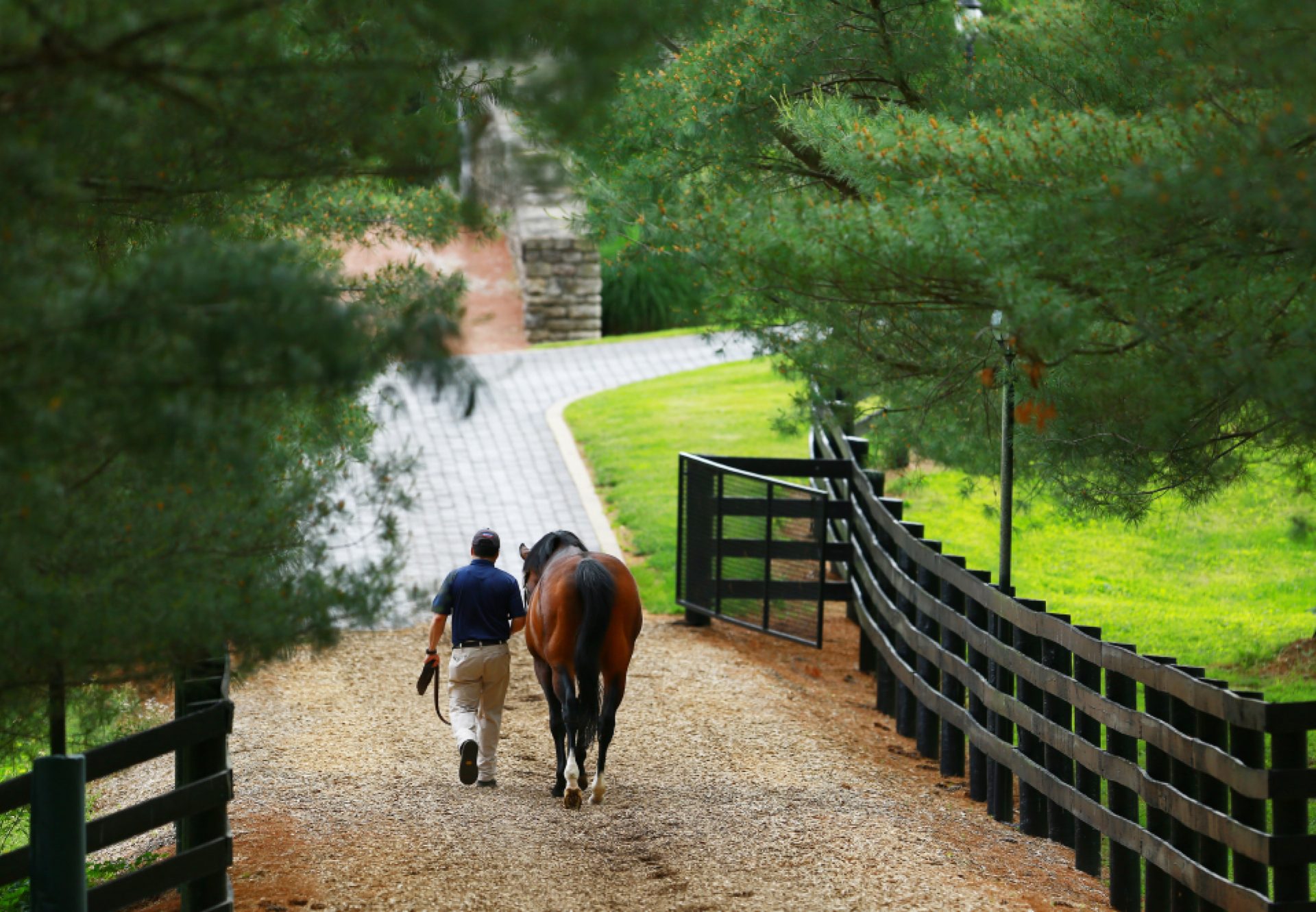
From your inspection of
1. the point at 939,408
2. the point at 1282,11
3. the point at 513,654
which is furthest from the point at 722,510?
the point at 1282,11

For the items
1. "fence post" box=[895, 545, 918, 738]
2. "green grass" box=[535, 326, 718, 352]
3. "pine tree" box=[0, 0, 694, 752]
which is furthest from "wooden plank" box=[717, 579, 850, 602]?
"green grass" box=[535, 326, 718, 352]

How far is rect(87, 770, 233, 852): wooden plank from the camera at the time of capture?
5074 millimetres

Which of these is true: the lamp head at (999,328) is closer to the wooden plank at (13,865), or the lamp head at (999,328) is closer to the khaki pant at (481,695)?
the khaki pant at (481,695)

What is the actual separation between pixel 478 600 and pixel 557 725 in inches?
34.6

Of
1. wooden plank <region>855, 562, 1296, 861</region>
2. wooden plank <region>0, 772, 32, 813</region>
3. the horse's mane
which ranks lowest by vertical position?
wooden plank <region>855, 562, 1296, 861</region>

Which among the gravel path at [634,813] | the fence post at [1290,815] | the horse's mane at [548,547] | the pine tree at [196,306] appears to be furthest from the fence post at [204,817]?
the fence post at [1290,815]

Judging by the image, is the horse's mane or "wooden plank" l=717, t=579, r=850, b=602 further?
"wooden plank" l=717, t=579, r=850, b=602

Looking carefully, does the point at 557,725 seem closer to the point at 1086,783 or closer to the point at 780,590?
the point at 1086,783

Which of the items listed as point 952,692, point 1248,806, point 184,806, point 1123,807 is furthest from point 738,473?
point 184,806

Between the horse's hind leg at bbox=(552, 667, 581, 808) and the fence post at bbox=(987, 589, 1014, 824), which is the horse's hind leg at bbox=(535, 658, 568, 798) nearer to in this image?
the horse's hind leg at bbox=(552, 667, 581, 808)

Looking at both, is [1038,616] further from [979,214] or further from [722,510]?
[722,510]

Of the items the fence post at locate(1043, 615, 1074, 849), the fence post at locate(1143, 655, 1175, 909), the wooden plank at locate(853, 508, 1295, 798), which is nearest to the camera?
the wooden plank at locate(853, 508, 1295, 798)

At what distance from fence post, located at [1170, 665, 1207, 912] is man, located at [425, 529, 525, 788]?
383 centimetres

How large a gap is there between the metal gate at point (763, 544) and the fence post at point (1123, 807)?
16.1 feet
